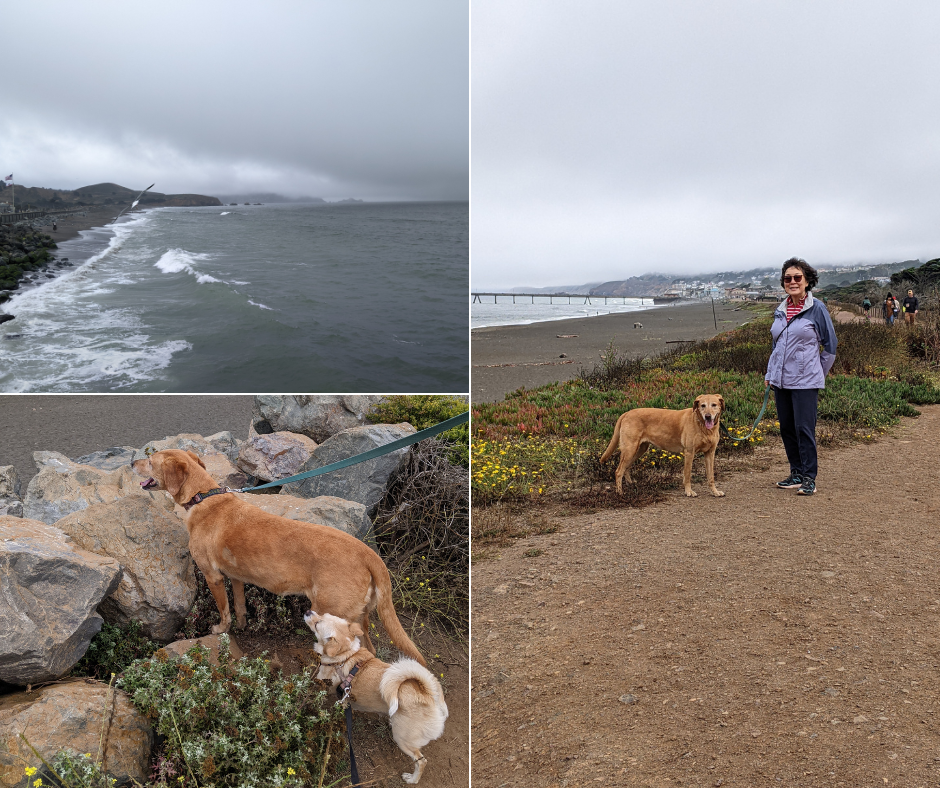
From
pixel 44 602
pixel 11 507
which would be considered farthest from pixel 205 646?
pixel 11 507

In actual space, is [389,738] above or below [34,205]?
below

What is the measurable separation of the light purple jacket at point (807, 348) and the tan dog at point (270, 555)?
4.36 meters

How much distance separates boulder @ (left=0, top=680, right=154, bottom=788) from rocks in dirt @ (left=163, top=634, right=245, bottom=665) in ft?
1.07

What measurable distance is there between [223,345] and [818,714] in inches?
342

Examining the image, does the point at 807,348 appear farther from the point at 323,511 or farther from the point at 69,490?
the point at 69,490

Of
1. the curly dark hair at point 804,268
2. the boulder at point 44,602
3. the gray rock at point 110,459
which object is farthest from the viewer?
the curly dark hair at point 804,268

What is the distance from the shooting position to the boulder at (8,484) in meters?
3.70

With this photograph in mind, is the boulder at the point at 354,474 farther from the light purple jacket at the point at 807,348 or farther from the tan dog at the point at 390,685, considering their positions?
the light purple jacket at the point at 807,348

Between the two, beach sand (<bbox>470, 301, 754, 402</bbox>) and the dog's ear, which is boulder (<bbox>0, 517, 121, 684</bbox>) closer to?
the dog's ear

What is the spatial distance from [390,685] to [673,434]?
12.9 ft

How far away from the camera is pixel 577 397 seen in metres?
9.01

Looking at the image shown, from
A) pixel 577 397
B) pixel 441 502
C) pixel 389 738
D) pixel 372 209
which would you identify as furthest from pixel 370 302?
pixel 372 209

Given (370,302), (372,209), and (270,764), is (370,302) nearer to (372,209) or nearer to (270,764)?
(270,764)

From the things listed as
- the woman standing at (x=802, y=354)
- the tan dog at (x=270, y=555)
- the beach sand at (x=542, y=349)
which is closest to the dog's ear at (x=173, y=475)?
the tan dog at (x=270, y=555)
